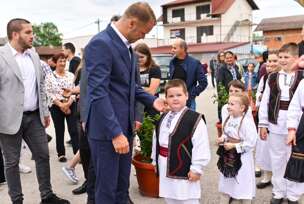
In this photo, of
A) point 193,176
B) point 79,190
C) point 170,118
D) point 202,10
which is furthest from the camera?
point 202,10

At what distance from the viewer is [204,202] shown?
430cm

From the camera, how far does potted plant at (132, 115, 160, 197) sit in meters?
4.39

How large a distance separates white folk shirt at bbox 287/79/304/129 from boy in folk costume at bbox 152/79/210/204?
1007 millimetres

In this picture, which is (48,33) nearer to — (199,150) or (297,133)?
(297,133)

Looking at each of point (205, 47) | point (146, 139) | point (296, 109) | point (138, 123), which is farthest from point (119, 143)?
point (205, 47)

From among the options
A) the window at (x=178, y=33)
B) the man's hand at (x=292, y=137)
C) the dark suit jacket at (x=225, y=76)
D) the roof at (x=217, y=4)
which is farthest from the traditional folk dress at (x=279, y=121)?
the window at (x=178, y=33)

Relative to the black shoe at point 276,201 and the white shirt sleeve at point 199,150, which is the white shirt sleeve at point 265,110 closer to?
the black shoe at point 276,201

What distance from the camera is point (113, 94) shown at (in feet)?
9.47

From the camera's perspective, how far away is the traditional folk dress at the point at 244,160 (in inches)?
144

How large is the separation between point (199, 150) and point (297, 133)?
1114mm

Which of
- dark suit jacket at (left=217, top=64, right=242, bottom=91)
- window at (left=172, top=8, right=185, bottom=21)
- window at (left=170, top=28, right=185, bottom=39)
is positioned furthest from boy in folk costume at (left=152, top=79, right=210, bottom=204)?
window at (left=172, top=8, right=185, bottom=21)

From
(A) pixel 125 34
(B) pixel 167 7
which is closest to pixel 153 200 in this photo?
(A) pixel 125 34

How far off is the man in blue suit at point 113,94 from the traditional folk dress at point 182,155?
235 millimetres

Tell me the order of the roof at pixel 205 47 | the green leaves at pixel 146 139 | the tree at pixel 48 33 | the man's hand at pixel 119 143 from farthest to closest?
the tree at pixel 48 33
the roof at pixel 205 47
the green leaves at pixel 146 139
the man's hand at pixel 119 143
